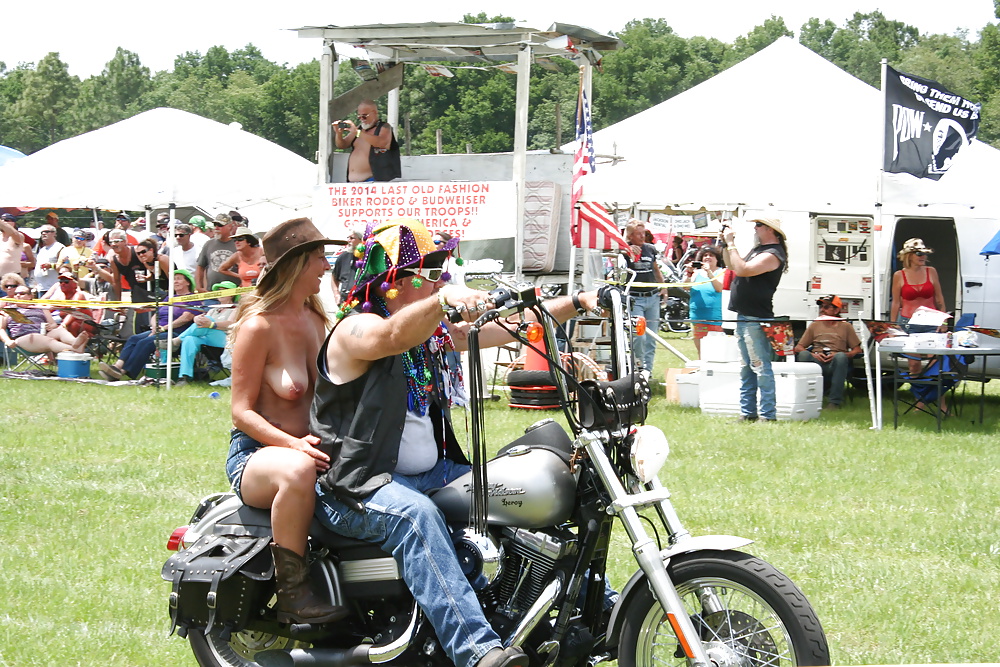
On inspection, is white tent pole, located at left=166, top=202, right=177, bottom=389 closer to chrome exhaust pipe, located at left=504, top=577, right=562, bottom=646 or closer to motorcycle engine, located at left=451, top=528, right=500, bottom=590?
motorcycle engine, located at left=451, top=528, right=500, bottom=590

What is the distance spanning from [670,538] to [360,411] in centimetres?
109

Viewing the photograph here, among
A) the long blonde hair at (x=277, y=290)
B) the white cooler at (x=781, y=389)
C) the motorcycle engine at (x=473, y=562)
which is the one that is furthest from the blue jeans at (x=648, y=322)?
the motorcycle engine at (x=473, y=562)

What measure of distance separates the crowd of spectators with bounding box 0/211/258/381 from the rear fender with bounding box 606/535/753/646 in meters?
9.85

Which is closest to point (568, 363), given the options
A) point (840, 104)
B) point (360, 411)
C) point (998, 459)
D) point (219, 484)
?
point (360, 411)

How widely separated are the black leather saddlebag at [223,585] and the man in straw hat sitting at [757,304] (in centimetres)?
757

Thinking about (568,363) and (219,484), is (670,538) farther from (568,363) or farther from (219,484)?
(219,484)

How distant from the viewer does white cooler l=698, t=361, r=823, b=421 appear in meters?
10.9

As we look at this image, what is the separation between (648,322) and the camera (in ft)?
Answer: 42.5

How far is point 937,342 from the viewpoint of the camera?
1048 centimetres

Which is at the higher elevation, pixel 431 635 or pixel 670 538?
pixel 670 538

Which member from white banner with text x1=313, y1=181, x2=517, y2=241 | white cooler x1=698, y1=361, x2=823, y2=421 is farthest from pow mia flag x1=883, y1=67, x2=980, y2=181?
white banner with text x1=313, y1=181, x2=517, y2=241

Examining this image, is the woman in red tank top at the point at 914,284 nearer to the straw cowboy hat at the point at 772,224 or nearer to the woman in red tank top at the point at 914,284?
the woman in red tank top at the point at 914,284

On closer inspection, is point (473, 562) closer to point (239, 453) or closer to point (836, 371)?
point (239, 453)

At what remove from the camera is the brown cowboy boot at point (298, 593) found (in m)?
3.65
